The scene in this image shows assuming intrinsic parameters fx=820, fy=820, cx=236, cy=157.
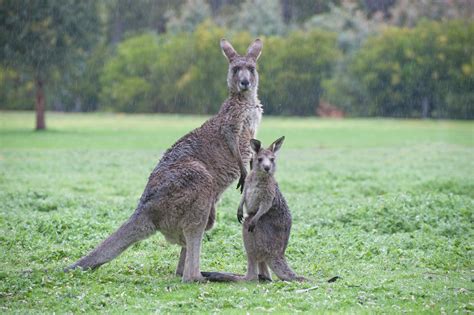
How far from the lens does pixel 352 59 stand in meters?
54.3

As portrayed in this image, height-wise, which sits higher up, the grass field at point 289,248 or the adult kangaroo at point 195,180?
the adult kangaroo at point 195,180

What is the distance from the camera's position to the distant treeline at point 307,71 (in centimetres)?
5184

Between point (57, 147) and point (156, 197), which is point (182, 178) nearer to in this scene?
point (156, 197)

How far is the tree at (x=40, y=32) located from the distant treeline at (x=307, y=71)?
41.2 ft

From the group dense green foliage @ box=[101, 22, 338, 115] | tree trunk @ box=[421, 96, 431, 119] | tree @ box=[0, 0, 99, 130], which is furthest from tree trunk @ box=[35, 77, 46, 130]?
tree trunk @ box=[421, 96, 431, 119]

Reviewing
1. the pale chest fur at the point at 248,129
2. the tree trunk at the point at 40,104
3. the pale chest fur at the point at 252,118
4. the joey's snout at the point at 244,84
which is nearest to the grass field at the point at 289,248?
the pale chest fur at the point at 248,129

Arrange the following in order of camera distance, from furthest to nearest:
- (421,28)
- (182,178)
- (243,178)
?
(421,28) < (243,178) < (182,178)

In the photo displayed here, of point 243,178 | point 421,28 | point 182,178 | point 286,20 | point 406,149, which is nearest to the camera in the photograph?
point 182,178

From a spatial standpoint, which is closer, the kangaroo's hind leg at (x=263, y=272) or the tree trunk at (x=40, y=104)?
the kangaroo's hind leg at (x=263, y=272)

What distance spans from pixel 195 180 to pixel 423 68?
4546cm

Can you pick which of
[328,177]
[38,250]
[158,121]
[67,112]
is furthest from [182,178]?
[67,112]

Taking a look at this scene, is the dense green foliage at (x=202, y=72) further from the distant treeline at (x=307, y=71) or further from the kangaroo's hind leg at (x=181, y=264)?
the kangaroo's hind leg at (x=181, y=264)

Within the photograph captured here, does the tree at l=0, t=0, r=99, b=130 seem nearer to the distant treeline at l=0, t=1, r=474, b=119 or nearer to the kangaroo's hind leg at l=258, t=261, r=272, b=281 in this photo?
the distant treeline at l=0, t=1, r=474, b=119

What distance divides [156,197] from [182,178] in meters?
0.33
